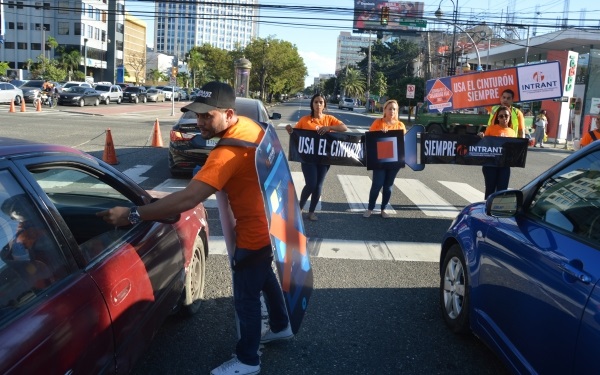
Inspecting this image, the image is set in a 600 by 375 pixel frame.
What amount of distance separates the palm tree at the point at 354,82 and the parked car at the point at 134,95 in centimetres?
6605

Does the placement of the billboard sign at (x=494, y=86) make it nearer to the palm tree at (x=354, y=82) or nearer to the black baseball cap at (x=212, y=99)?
the black baseball cap at (x=212, y=99)

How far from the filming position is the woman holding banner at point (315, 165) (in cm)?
736

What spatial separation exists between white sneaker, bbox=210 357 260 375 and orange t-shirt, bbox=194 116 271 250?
75 cm

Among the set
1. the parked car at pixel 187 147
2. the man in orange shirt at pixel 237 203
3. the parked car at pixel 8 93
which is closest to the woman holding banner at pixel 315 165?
the parked car at pixel 187 147

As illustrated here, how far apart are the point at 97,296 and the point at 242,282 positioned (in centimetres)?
89

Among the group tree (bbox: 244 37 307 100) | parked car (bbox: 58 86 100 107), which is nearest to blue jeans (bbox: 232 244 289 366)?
parked car (bbox: 58 86 100 107)

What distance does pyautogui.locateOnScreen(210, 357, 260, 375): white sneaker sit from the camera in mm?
3111

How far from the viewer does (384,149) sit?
7.83 metres

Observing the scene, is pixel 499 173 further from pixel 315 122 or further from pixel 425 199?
pixel 315 122

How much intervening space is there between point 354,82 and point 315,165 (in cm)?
10493

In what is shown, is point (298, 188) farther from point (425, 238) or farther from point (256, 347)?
point (256, 347)

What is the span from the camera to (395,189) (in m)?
10.3

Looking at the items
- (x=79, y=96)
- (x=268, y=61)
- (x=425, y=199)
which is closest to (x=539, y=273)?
(x=425, y=199)

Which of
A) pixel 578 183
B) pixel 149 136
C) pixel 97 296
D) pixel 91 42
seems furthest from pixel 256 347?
pixel 91 42
